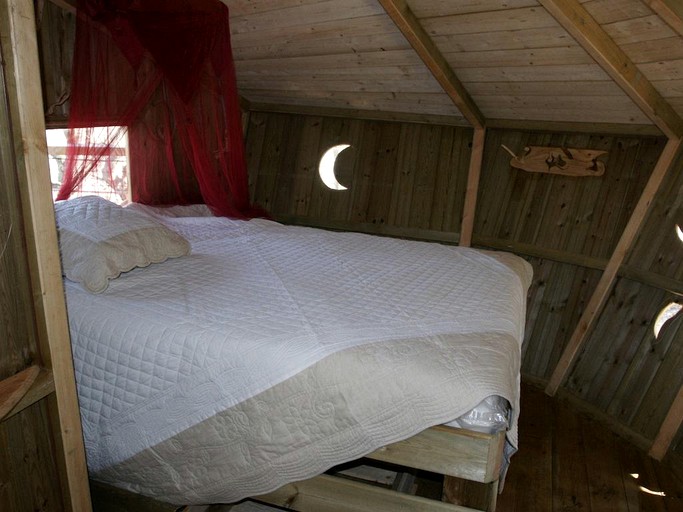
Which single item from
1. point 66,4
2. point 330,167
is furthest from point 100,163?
point 330,167

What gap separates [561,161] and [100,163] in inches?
102

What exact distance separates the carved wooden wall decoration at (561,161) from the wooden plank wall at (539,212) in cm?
7

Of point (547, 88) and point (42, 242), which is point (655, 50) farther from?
point (42, 242)

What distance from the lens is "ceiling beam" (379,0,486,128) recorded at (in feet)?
8.65

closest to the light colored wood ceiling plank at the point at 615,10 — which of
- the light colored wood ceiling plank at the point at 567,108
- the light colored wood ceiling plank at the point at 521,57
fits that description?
the light colored wood ceiling plank at the point at 521,57

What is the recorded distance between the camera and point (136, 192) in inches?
123

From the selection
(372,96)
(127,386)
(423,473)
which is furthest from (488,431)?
(372,96)

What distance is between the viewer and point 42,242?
3.92 feet

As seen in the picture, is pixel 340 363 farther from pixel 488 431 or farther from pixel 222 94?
pixel 222 94

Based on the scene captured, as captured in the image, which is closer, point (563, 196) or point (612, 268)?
point (612, 268)

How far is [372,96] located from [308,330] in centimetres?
252

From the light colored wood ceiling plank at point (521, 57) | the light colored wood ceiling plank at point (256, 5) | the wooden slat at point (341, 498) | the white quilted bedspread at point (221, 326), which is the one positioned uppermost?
the light colored wood ceiling plank at point (256, 5)

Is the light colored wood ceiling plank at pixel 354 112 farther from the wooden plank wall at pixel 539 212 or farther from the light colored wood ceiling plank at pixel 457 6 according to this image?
the light colored wood ceiling plank at pixel 457 6

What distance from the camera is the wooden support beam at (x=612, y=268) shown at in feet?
9.28
